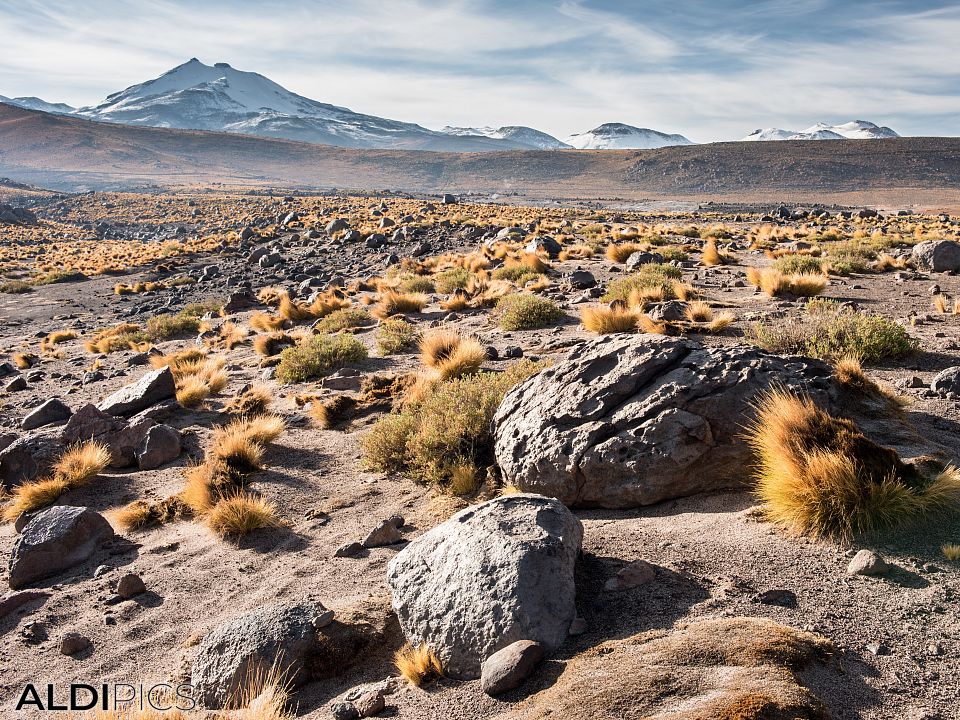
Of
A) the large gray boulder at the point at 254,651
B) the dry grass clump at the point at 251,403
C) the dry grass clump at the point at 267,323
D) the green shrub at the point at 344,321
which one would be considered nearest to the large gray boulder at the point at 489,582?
the large gray boulder at the point at 254,651

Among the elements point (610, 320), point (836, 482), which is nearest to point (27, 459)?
point (610, 320)

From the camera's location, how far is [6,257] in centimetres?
3391

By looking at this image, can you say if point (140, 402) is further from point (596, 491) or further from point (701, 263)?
point (701, 263)

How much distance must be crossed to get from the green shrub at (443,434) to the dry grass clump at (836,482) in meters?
2.71

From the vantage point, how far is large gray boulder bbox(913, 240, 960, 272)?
13047 mm

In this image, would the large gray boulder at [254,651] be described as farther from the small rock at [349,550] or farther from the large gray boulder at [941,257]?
the large gray boulder at [941,257]

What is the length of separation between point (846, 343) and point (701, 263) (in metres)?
9.84

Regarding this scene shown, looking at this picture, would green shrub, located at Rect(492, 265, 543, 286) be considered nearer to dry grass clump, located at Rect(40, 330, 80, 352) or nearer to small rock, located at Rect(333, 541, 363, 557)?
small rock, located at Rect(333, 541, 363, 557)

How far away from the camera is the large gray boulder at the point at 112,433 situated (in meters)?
7.45

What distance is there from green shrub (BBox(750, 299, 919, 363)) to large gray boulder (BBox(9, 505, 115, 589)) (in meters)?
7.40

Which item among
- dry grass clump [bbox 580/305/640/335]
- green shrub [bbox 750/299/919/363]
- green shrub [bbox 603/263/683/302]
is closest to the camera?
green shrub [bbox 750/299/919/363]

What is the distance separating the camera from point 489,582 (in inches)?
135

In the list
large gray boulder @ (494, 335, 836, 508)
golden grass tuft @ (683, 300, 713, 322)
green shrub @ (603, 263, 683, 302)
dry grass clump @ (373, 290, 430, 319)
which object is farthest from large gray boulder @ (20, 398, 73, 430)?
golden grass tuft @ (683, 300, 713, 322)

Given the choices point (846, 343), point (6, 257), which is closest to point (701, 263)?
point (846, 343)
